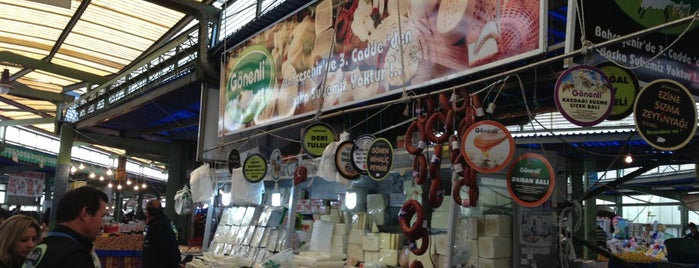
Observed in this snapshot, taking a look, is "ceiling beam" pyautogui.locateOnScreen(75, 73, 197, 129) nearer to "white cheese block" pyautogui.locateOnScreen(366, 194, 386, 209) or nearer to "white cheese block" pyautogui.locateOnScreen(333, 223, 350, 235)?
"white cheese block" pyautogui.locateOnScreen(333, 223, 350, 235)

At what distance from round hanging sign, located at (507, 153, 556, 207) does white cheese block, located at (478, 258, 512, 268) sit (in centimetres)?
96

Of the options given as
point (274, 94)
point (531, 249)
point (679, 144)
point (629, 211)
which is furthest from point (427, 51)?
point (629, 211)

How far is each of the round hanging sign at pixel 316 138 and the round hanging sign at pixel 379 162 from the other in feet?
3.63

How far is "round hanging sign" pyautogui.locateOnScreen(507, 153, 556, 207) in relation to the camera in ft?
11.8

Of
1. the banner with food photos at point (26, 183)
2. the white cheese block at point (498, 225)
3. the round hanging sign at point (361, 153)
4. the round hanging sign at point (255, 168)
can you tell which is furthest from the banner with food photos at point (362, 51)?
the banner with food photos at point (26, 183)

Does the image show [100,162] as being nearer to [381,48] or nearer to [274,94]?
[274,94]

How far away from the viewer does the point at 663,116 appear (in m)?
2.75

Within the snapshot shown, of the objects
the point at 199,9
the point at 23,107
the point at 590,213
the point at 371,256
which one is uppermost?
the point at 199,9

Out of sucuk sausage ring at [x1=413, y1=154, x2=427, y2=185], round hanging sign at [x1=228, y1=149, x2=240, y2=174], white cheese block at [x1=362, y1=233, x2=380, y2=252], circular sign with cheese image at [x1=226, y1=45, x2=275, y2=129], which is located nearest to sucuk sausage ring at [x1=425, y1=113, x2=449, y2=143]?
sucuk sausage ring at [x1=413, y1=154, x2=427, y2=185]

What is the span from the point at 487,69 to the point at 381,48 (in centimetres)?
135

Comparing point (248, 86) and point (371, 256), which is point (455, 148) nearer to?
point (371, 256)

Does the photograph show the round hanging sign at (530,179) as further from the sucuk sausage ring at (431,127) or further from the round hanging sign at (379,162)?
the round hanging sign at (379,162)

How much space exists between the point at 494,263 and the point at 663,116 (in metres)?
2.02

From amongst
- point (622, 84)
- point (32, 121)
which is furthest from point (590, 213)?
point (32, 121)
